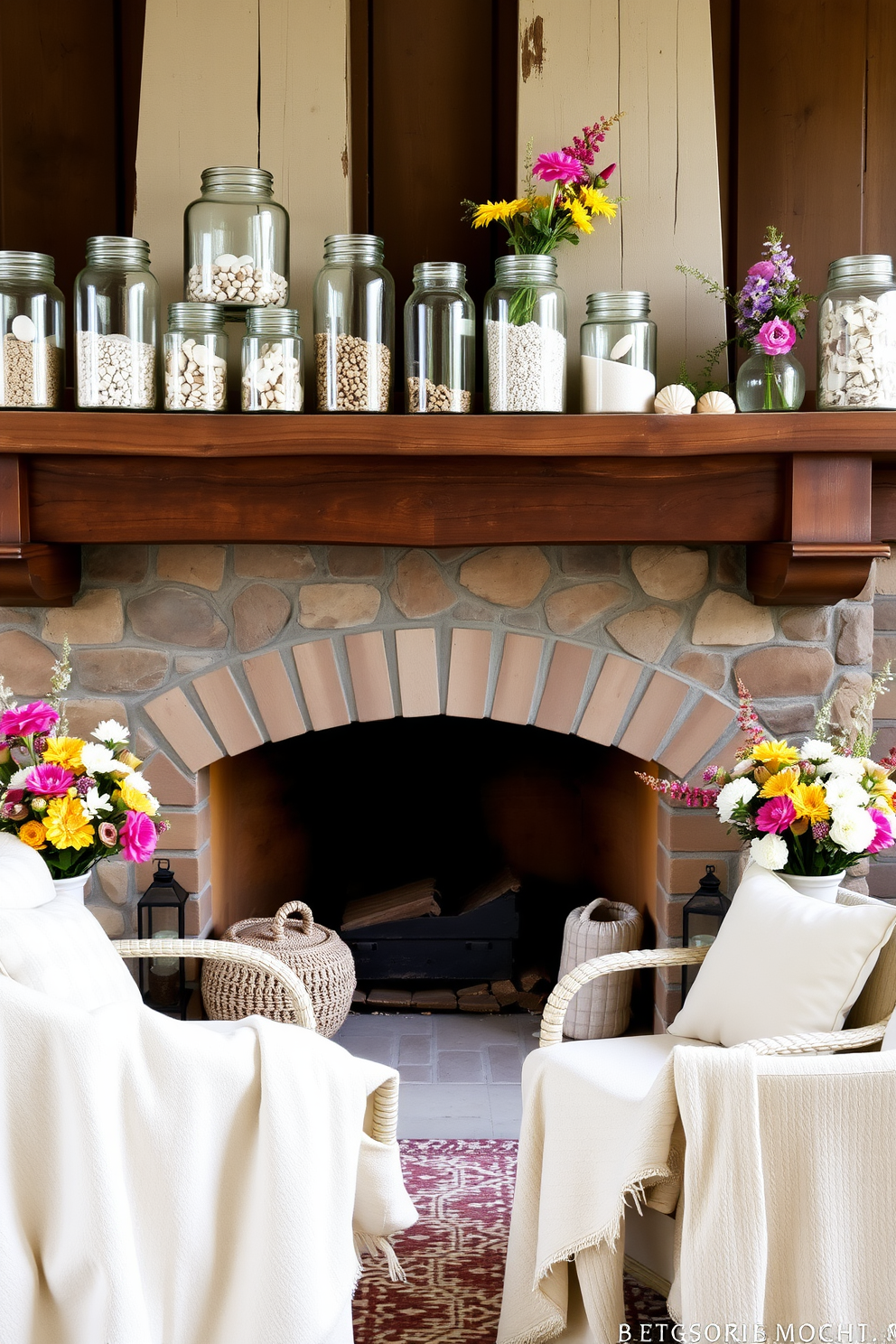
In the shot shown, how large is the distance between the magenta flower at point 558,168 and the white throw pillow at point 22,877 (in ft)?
5.36

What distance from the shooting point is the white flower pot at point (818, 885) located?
2129mm

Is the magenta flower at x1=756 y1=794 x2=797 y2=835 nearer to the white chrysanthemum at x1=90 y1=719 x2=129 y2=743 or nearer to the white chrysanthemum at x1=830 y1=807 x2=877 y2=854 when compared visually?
the white chrysanthemum at x1=830 y1=807 x2=877 y2=854

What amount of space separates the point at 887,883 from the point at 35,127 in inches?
106

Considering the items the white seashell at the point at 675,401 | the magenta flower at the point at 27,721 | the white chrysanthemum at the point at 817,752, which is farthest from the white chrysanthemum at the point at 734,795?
the magenta flower at the point at 27,721

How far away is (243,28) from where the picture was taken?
98.3 inches

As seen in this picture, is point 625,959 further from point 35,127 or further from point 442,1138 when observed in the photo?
point 35,127

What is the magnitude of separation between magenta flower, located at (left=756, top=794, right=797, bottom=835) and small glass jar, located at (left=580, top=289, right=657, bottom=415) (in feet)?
2.86

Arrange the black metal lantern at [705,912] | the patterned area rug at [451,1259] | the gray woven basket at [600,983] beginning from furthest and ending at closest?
the gray woven basket at [600,983] → the black metal lantern at [705,912] → the patterned area rug at [451,1259]

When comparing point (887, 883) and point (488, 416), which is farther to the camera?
point (887, 883)

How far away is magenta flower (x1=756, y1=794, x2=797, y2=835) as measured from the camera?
2055 millimetres

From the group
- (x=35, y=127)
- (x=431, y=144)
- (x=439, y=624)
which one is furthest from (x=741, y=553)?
(x=35, y=127)

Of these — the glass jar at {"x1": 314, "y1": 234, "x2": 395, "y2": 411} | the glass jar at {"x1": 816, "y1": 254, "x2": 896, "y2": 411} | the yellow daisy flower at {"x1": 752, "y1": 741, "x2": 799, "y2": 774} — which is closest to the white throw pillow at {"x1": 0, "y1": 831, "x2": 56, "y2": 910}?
the glass jar at {"x1": 314, "y1": 234, "x2": 395, "y2": 411}

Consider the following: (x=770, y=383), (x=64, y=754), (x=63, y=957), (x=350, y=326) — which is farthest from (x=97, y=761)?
(x=770, y=383)

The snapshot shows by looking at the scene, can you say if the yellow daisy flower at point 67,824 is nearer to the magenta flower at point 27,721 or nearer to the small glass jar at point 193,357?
the magenta flower at point 27,721
